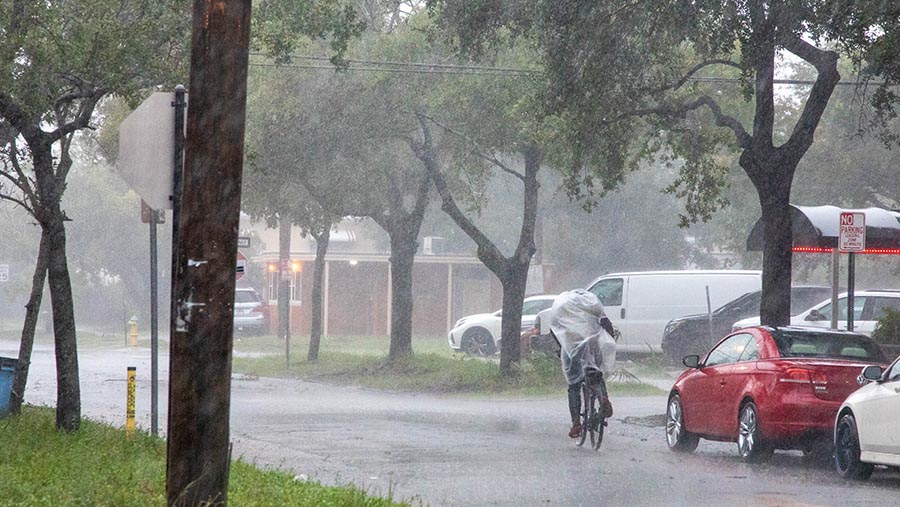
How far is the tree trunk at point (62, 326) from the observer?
1344cm


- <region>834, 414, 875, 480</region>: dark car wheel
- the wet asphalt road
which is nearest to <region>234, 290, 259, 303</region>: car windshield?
the wet asphalt road

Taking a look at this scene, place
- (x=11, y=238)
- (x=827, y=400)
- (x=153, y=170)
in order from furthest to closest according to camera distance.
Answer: (x=11, y=238) → (x=827, y=400) → (x=153, y=170)

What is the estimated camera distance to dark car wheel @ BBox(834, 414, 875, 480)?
12.4 meters

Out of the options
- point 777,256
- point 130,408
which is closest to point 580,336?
point 777,256

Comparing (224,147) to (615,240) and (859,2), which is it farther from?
(615,240)

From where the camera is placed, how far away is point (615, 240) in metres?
58.4

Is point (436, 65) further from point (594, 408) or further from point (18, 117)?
point (18, 117)

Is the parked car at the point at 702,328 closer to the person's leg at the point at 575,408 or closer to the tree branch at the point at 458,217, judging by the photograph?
the tree branch at the point at 458,217

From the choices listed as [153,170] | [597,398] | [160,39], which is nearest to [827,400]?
[597,398]

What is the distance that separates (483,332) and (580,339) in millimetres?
21711

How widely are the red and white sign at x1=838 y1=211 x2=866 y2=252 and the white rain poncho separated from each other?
4575mm

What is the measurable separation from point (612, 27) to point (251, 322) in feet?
119

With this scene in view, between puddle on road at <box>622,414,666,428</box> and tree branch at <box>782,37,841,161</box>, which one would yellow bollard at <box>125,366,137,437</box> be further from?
tree branch at <box>782,37,841,161</box>

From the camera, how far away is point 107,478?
9.36m
